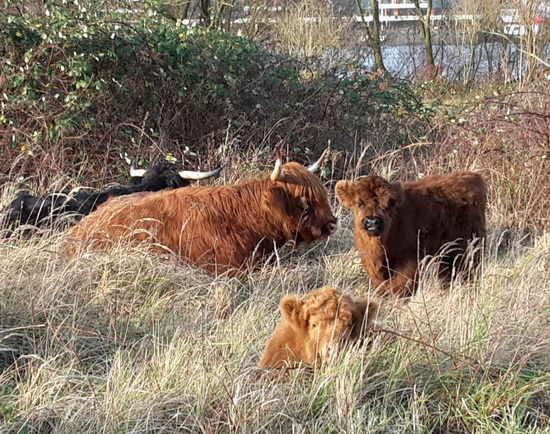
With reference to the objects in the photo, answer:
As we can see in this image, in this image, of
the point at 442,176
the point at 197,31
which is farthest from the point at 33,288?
the point at 197,31

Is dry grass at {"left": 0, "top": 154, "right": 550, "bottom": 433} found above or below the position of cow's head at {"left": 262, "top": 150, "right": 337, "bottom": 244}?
below

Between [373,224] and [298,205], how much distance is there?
1.04 m

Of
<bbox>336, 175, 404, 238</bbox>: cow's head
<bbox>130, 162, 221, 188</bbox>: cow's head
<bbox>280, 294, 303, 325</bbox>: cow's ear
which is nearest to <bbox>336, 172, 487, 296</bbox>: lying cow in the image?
<bbox>336, 175, 404, 238</bbox>: cow's head

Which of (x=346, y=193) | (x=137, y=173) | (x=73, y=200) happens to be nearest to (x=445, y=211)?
(x=346, y=193)

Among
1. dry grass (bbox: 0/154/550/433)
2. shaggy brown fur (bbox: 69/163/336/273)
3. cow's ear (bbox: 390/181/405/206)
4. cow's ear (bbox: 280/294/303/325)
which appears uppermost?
cow's ear (bbox: 390/181/405/206)

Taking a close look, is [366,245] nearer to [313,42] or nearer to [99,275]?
[99,275]

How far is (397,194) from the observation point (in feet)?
16.9

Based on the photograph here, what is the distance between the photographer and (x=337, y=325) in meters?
3.38

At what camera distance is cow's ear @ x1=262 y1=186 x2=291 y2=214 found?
19.3ft

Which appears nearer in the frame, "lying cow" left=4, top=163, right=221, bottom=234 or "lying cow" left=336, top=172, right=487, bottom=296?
"lying cow" left=336, top=172, right=487, bottom=296

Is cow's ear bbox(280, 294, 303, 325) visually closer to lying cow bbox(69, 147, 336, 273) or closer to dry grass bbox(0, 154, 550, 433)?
dry grass bbox(0, 154, 550, 433)

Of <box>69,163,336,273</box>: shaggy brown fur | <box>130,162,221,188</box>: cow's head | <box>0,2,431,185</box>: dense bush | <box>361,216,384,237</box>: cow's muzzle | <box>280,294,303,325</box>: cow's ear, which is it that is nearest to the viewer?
<box>280,294,303,325</box>: cow's ear

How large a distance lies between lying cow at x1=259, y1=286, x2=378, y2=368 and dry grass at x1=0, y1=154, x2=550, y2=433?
8 centimetres

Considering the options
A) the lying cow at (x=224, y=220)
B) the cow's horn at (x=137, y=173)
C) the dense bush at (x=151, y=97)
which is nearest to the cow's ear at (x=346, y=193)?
the lying cow at (x=224, y=220)
